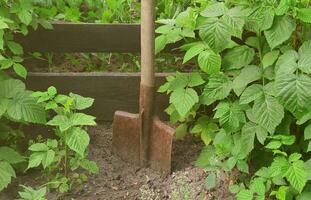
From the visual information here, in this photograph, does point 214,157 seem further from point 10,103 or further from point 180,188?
point 10,103

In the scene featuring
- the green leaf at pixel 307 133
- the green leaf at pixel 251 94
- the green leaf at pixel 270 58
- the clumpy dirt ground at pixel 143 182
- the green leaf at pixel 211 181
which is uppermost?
the green leaf at pixel 270 58

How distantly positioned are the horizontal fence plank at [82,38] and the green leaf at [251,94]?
38.1 inches

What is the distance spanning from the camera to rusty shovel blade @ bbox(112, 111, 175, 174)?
10.4ft

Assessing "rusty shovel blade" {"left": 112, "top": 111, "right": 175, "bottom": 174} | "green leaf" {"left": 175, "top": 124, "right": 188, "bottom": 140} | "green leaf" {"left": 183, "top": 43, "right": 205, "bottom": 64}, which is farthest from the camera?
"green leaf" {"left": 175, "top": 124, "right": 188, "bottom": 140}

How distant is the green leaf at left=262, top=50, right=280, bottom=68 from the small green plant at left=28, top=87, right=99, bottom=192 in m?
0.88

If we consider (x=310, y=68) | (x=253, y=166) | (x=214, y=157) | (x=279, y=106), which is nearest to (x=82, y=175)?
(x=214, y=157)

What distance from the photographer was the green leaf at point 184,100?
2.97 meters

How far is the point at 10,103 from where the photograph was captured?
114 inches

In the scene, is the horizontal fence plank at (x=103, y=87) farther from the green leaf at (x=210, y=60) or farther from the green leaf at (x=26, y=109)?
the green leaf at (x=210, y=60)

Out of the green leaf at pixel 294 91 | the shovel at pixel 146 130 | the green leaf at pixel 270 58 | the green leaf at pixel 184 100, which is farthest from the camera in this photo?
the shovel at pixel 146 130

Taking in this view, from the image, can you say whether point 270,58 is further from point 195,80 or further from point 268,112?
point 195,80

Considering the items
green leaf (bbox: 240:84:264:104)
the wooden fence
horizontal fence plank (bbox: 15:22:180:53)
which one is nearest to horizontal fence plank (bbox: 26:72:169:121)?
the wooden fence

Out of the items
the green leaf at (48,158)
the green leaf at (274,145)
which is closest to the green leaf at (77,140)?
the green leaf at (48,158)

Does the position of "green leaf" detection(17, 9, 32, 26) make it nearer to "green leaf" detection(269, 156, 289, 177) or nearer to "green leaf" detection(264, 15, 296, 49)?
"green leaf" detection(264, 15, 296, 49)
